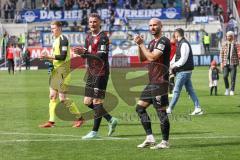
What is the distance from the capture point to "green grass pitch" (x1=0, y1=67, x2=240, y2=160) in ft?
34.8

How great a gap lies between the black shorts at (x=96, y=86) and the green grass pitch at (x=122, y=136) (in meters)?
0.81

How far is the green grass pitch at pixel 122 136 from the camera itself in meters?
10.6

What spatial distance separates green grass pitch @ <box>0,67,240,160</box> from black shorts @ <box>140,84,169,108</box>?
0.78m

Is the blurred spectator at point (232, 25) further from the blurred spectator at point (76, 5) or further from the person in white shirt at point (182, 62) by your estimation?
the person in white shirt at point (182, 62)

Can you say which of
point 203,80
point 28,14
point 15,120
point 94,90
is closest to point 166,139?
point 94,90

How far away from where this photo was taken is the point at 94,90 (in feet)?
41.3

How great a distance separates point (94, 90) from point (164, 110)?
1.87m

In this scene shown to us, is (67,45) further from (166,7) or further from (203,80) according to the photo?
(166,7)

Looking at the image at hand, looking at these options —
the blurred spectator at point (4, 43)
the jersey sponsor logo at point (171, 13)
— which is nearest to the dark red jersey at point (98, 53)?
the blurred spectator at point (4, 43)

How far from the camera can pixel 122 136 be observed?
1273 centimetres

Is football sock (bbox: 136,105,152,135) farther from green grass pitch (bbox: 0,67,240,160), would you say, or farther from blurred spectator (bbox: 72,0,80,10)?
blurred spectator (bbox: 72,0,80,10)

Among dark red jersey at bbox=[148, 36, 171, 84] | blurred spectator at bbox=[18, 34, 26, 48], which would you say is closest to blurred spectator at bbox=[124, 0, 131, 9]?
blurred spectator at bbox=[18, 34, 26, 48]

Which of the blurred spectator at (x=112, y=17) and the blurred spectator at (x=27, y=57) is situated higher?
the blurred spectator at (x=112, y=17)

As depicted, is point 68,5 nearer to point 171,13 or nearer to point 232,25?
point 171,13
